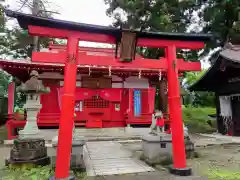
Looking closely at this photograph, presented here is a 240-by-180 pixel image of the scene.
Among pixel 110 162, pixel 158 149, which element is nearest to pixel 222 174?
pixel 158 149

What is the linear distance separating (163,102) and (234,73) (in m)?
4.76

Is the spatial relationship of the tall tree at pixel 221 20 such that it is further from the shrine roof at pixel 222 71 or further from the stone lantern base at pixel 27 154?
the stone lantern base at pixel 27 154

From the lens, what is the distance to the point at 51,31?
216 inches

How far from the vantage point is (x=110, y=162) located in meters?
7.11

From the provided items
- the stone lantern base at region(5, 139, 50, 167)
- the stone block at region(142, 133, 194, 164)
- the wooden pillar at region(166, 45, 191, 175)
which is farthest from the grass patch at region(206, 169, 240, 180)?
the stone lantern base at region(5, 139, 50, 167)

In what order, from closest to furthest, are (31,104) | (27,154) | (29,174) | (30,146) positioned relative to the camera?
1. (29,174)
2. (27,154)
3. (30,146)
4. (31,104)

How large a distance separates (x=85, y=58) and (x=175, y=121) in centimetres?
301

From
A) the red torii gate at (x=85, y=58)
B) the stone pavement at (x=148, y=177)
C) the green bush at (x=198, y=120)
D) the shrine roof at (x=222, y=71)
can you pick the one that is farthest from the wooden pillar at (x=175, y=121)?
the green bush at (x=198, y=120)

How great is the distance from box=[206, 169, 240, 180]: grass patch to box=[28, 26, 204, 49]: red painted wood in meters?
3.67

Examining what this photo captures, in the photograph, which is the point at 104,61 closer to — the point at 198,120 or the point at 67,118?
the point at 67,118

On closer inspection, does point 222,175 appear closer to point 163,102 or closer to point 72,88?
point 72,88

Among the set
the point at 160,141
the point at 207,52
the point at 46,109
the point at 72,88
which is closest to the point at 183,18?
the point at 207,52

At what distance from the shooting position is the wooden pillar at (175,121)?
5.84 m

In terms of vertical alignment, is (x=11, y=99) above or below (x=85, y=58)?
below
